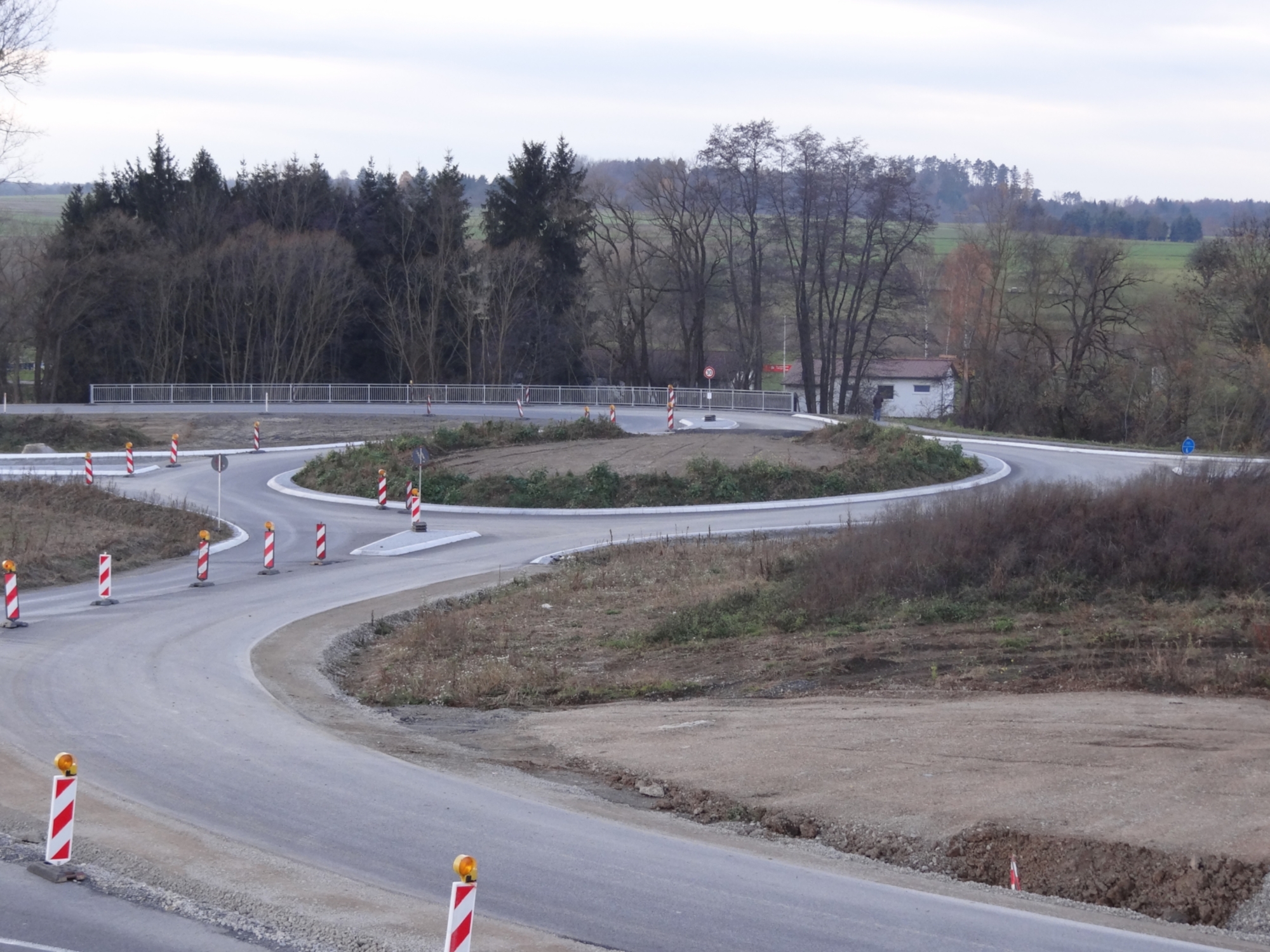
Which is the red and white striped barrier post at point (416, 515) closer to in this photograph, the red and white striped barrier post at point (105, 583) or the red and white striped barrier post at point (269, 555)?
the red and white striped barrier post at point (269, 555)

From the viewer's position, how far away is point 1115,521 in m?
18.8

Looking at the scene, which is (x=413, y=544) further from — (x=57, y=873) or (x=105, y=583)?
(x=57, y=873)

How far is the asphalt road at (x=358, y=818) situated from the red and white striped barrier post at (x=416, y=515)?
7.81 metres

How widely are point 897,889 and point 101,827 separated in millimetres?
6118

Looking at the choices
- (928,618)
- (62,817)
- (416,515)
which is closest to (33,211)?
(416,515)

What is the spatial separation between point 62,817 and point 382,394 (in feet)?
185

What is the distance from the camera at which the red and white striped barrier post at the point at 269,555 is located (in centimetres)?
2464

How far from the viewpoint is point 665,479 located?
33.8 m

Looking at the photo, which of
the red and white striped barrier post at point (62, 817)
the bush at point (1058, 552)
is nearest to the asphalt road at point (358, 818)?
the red and white striped barrier post at point (62, 817)

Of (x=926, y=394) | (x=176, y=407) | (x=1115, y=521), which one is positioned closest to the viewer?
(x=1115, y=521)

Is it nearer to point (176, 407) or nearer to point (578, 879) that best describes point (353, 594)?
point (578, 879)

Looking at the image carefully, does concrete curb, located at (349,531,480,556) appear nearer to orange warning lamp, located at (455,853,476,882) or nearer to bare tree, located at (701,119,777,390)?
orange warning lamp, located at (455,853,476,882)

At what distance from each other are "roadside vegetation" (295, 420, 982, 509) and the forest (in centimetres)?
2498

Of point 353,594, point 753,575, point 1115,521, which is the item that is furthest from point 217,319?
point 1115,521
